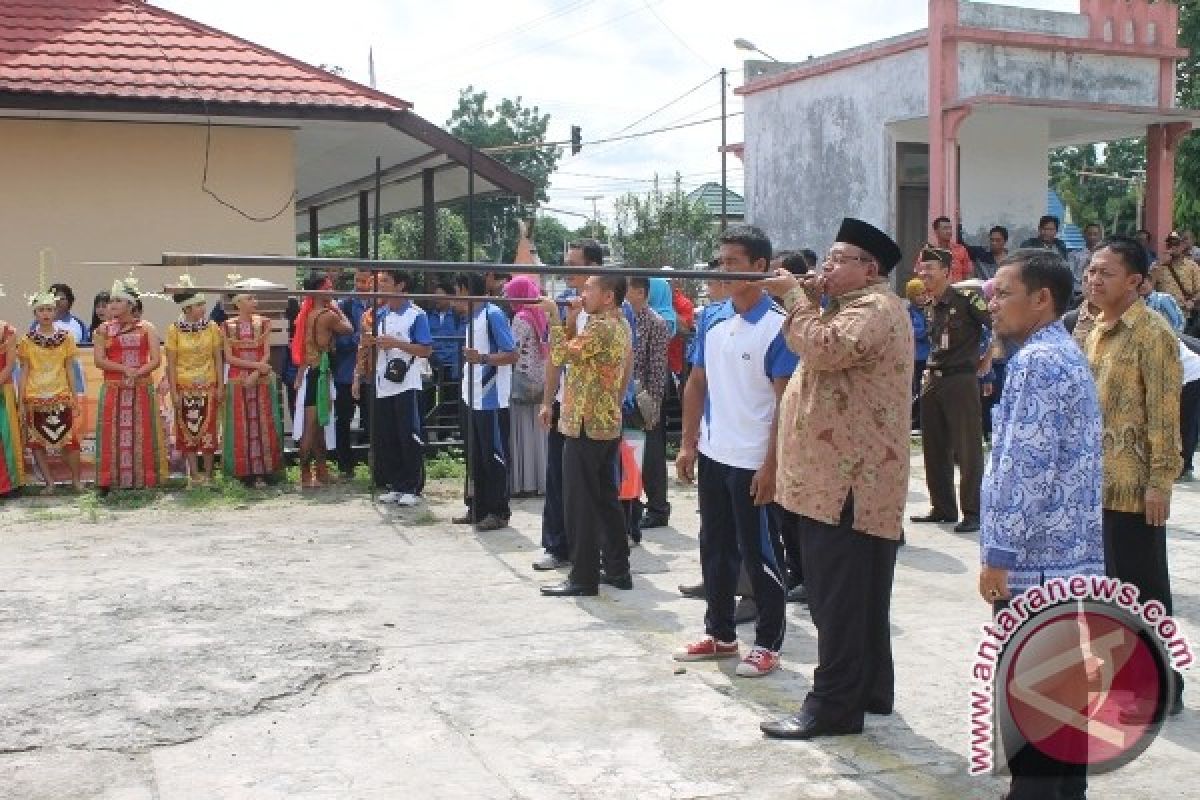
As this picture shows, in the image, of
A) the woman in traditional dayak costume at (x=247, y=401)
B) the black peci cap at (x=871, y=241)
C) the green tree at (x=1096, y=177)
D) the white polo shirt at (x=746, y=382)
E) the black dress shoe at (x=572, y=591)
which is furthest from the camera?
the green tree at (x=1096, y=177)

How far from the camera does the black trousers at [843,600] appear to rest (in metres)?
4.84

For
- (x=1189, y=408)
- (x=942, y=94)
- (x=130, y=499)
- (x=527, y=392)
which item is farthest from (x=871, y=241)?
(x=942, y=94)

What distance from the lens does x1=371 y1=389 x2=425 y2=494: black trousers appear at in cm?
1022

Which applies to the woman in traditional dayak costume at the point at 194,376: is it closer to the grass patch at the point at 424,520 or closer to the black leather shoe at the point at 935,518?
the grass patch at the point at 424,520

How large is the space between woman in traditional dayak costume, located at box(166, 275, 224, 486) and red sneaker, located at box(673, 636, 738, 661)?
21.1 ft

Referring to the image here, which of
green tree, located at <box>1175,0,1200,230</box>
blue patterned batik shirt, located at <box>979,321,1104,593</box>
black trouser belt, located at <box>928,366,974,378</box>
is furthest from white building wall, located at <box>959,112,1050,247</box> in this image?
blue patterned batik shirt, located at <box>979,321,1104,593</box>

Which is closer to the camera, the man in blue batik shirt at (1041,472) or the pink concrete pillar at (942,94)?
the man in blue batik shirt at (1041,472)

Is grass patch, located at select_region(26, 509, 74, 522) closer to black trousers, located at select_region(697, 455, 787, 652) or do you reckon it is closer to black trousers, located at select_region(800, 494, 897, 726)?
black trousers, located at select_region(697, 455, 787, 652)

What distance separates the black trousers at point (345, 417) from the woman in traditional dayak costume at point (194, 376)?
3.31ft

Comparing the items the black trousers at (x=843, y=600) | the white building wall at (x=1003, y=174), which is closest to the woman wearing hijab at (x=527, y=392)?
the black trousers at (x=843, y=600)

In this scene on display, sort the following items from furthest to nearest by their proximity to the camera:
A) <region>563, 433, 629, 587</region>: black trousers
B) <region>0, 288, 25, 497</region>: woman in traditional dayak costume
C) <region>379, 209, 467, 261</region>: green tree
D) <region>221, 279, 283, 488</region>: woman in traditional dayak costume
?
<region>379, 209, 467, 261</region>: green tree
<region>221, 279, 283, 488</region>: woman in traditional dayak costume
<region>0, 288, 25, 497</region>: woman in traditional dayak costume
<region>563, 433, 629, 587</region>: black trousers

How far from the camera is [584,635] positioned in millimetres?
6496

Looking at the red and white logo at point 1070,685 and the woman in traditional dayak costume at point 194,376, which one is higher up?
the woman in traditional dayak costume at point 194,376

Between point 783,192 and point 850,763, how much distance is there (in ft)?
50.8
